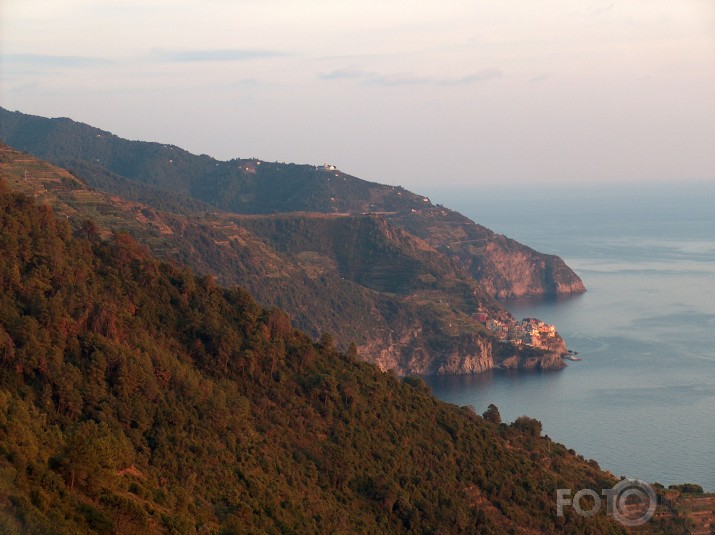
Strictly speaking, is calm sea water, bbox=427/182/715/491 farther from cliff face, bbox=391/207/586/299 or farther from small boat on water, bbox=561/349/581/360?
cliff face, bbox=391/207/586/299

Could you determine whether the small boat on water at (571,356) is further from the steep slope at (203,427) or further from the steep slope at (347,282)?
the steep slope at (203,427)

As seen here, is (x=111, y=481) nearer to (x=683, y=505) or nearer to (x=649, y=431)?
(x=683, y=505)

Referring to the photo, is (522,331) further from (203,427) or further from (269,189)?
(269,189)

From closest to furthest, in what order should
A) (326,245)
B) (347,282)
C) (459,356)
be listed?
(459,356) < (347,282) < (326,245)

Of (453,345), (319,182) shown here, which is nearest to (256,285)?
(453,345)

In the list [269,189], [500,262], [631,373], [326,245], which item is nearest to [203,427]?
[631,373]

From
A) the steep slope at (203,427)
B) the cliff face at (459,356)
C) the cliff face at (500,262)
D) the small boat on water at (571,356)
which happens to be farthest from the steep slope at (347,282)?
the steep slope at (203,427)
